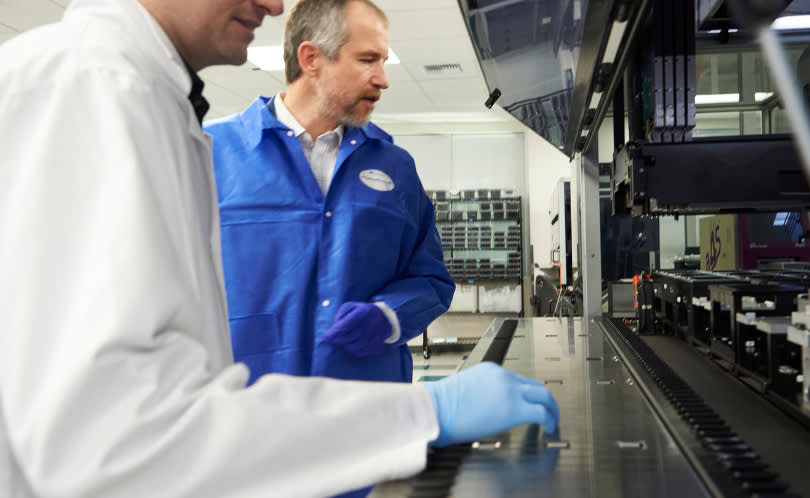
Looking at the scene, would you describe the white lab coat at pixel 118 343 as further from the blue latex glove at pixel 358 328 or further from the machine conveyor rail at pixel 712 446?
the blue latex glove at pixel 358 328

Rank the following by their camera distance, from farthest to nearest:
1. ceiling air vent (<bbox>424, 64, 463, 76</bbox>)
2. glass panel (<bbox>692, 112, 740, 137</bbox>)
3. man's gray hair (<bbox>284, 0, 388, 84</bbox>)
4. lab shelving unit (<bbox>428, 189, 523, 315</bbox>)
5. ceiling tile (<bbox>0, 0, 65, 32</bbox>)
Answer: lab shelving unit (<bbox>428, 189, 523, 315</bbox>) < glass panel (<bbox>692, 112, 740, 137</bbox>) < ceiling air vent (<bbox>424, 64, 463, 76</bbox>) < ceiling tile (<bbox>0, 0, 65, 32</bbox>) < man's gray hair (<bbox>284, 0, 388, 84</bbox>)

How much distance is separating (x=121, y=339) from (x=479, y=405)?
443 mm

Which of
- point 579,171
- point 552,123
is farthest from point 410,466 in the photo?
point 579,171

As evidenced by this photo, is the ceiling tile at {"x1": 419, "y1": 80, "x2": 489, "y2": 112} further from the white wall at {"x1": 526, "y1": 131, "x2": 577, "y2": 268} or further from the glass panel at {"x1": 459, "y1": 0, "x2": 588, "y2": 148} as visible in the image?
the glass panel at {"x1": 459, "y1": 0, "x2": 588, "y2": 148}

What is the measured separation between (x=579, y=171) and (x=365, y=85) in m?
1.45

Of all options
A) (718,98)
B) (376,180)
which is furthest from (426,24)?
(376,180)

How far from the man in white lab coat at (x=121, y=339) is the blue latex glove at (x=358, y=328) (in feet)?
2.39

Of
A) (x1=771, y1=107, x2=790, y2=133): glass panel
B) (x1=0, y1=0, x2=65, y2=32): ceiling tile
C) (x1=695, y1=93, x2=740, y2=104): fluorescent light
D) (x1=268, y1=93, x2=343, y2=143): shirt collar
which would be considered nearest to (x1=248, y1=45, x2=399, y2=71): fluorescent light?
(x1=0, y1=0, x2=65, y2=32): ceiling tile

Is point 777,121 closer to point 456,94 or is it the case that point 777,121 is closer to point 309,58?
point 456,94

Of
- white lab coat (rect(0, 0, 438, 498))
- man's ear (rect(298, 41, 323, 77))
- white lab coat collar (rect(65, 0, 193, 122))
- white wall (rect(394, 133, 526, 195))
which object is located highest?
white wall (rect(394, 133, 526, 195))

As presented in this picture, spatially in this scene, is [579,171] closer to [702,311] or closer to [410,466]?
[702,311]

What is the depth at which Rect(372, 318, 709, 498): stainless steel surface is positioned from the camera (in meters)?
0.76

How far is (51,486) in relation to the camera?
506 mm

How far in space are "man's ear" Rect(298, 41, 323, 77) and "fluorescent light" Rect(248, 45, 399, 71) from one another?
11.6 feet
